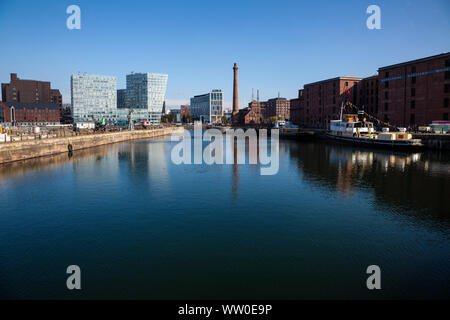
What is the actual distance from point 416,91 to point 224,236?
7718cm

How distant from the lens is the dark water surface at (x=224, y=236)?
13.9 metres

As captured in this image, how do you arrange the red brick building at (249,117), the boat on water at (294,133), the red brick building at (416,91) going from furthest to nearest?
the red brick building at (249,117)
the boat on water at (294,133)
the red brick building at (416,91)

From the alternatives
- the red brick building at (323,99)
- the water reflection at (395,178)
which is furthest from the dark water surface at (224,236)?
the red brick building at (323,99)

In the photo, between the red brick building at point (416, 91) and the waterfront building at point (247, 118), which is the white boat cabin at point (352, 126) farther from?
the waterfront building at point (247, 118)

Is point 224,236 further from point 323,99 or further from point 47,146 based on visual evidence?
point 323,99

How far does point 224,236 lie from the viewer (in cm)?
1927

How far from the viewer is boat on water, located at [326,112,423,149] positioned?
62.1 metres

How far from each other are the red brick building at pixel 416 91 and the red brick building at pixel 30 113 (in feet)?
517

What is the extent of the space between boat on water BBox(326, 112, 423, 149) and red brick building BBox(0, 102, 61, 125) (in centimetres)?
14616

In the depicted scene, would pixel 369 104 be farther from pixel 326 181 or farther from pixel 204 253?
pixel 204 253

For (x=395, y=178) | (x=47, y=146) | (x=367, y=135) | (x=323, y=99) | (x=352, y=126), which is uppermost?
(x=323, y=99)

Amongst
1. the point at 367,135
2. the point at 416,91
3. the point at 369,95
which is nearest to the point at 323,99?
the point at 369,95

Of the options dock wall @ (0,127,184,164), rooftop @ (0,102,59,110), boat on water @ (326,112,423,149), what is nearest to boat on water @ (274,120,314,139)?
boat on water @ (326,112,423,149)

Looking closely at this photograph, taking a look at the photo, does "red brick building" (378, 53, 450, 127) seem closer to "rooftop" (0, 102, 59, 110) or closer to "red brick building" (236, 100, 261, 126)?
"red brick building" (236, 100, 261, 126)
